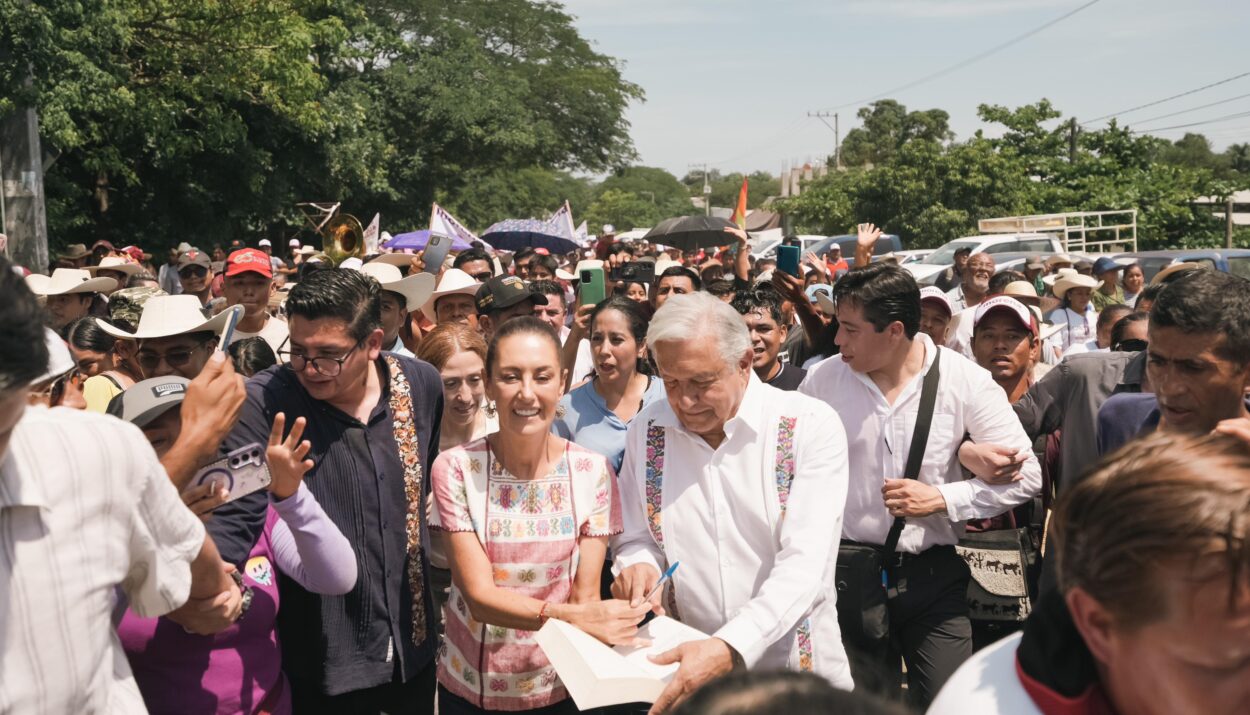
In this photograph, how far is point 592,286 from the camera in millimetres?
7387

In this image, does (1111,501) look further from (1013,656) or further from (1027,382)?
(1027,382)

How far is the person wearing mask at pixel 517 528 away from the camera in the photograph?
3.16 m

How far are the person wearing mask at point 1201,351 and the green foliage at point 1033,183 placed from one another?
33297mm

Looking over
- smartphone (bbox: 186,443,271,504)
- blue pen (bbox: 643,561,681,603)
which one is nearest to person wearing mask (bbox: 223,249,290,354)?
smartphone (bbox: 186,443,271,504)

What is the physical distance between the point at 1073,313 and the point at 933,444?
20.3 ft

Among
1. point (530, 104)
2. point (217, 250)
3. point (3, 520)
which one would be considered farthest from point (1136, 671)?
point (530, 104)

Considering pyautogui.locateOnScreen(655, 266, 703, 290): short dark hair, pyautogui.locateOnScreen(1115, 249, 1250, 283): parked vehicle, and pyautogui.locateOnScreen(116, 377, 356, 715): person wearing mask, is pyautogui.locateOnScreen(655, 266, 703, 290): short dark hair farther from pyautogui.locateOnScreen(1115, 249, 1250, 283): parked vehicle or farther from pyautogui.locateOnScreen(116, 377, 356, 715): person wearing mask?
pyautogui.locateOnScreen(1115, 249, 1250, 283): parked vehicle

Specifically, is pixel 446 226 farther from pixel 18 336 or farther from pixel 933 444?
pixel 18 336

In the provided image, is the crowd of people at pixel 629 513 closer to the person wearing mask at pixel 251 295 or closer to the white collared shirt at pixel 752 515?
the white collared shirt at pixel 752 515

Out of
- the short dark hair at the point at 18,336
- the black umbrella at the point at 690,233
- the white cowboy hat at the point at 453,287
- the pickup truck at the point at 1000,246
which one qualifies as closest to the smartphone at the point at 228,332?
the short dark hair at the point at 18,336

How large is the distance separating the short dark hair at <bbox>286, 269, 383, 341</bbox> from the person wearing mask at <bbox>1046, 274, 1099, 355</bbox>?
22.6 feet

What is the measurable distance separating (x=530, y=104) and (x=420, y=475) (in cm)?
4087

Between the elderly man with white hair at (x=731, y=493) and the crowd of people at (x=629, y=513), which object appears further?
the elderly man with white hair at (x=731, y=493)

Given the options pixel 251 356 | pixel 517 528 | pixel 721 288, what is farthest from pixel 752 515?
pixel 721 288
